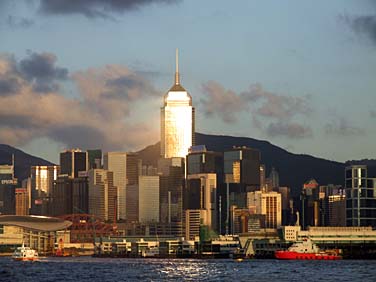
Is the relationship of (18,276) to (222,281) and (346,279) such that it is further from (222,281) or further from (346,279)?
(346,279)

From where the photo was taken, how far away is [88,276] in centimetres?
15438

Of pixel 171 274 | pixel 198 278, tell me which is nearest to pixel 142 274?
pixel 171 274

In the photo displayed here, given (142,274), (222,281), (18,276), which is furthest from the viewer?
(142,274)

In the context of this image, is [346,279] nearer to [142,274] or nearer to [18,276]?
[142,274]

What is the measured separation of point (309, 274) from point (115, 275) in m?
26.0

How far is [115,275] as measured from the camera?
157250mm

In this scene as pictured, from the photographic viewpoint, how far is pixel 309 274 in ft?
522

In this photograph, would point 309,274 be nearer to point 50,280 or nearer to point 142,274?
point 142,274

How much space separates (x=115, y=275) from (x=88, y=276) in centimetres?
441

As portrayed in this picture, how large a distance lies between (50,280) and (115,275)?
16.6 meters

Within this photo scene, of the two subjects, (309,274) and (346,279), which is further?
(309,274)

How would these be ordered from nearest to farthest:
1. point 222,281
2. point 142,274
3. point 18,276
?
point 222,281
point 18,276
point 142,274

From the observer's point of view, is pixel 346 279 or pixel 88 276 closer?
pixel 346 279

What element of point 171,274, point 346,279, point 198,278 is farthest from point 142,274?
point 346,279
